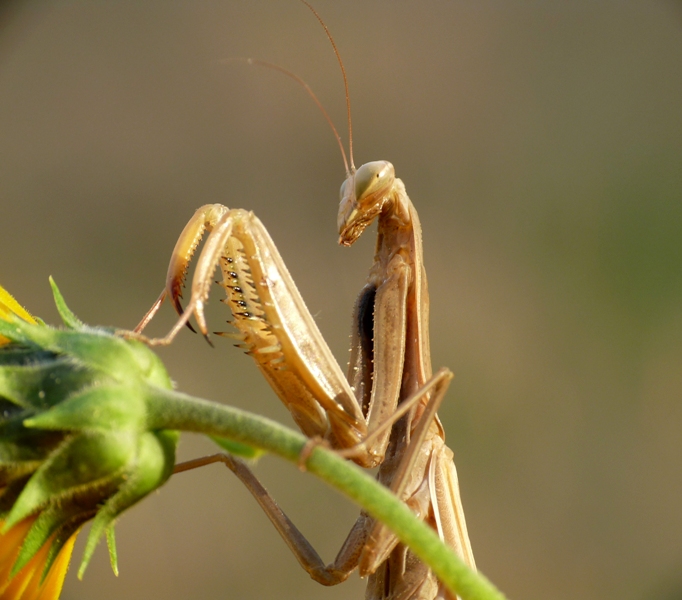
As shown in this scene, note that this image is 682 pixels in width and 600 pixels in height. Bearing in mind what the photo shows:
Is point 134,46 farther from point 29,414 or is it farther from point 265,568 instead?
point 29,414

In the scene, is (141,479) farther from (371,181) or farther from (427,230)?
(427,230)

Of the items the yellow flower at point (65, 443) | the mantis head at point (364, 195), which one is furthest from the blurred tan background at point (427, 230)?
the yellow flower at point (65, 443)

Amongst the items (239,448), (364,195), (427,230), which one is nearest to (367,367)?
(364,195)

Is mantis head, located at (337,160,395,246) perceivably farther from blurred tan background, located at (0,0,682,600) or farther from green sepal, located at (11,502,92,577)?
blurred tan background, located at (0,0,682,600)

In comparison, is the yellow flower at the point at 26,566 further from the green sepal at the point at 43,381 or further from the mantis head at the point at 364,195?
the mantis head at the point at 364,195

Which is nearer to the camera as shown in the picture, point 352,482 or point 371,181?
point 352,482

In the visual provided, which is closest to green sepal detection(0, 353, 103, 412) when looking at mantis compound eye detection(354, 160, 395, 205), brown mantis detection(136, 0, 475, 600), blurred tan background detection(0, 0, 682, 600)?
brown mantis detection(136, 0, 475, 600)
